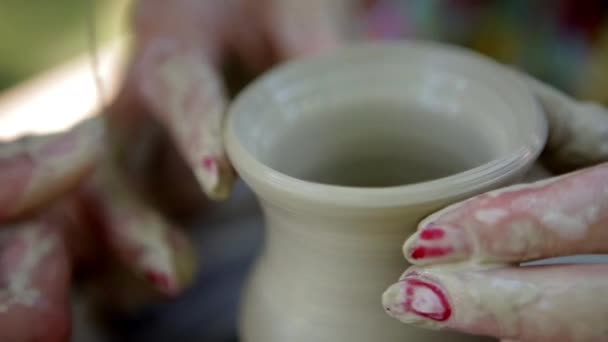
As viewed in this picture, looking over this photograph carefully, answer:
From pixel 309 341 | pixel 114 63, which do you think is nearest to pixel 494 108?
pixel 309 341

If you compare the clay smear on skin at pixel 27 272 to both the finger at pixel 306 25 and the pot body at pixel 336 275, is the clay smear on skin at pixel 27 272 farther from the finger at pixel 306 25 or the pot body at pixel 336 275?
the finger at pixel 306 25

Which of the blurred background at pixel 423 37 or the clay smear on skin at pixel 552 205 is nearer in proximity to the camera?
the clay smear on skin at pixel 552 205

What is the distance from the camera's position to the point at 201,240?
1282mm

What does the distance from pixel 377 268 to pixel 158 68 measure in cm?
49

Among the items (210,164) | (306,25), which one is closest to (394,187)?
(210,164)

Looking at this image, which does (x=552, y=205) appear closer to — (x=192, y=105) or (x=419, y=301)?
(x=419, y=301)

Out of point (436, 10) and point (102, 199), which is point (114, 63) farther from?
point (436, 10)

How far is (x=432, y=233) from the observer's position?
616mm

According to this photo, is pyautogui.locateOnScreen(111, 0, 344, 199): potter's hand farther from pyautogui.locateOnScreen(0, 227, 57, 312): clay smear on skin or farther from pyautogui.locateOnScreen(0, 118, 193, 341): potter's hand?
pyautogui.locateOnScreen(0, 227, 57, 312): clay smear on skin

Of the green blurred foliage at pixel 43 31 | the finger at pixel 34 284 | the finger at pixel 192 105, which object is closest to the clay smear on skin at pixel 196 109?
the finger at pixel 192 105

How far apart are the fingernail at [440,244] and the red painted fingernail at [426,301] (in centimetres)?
3

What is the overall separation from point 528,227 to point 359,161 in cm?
39

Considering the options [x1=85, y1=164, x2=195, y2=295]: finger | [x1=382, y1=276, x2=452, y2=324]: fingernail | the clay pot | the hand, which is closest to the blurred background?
the hand

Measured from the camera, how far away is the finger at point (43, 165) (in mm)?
867
